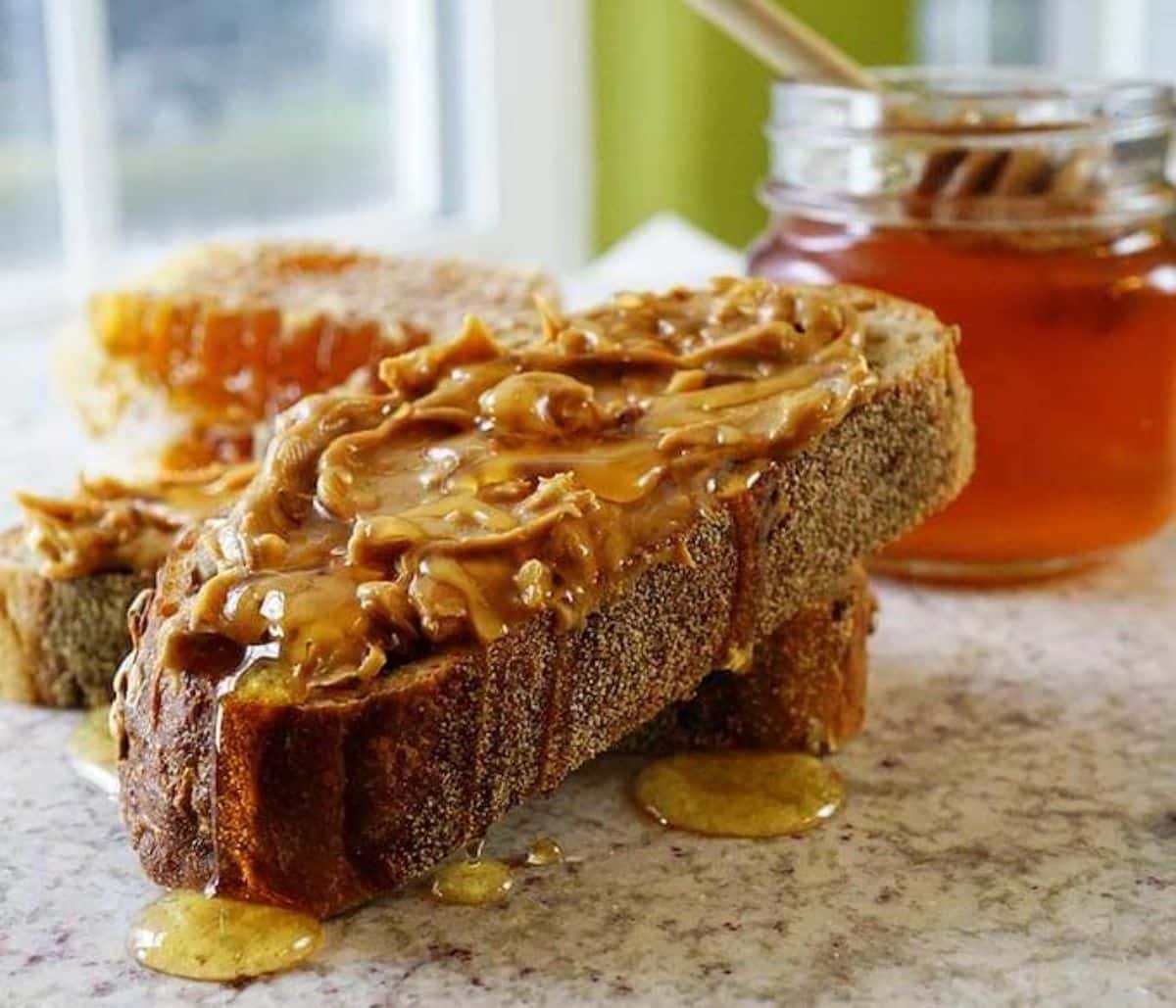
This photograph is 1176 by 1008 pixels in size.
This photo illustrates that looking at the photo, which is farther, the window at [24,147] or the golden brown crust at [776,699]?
the window at [24,147]

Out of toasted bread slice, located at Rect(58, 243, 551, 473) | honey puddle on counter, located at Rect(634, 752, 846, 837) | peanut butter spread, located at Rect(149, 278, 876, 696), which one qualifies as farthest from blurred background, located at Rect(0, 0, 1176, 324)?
honey puddle on counter, located at Rect(634, 752, 846, 837)

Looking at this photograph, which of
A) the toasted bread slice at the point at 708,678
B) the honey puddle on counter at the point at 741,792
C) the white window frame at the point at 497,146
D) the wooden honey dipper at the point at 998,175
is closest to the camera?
the honey puddle on counter at the point at 741,792

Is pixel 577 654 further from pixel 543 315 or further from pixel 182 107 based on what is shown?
pixel 182 107

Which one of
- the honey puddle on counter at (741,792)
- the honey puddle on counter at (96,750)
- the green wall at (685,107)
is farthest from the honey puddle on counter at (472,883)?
the green wall at (685,107)

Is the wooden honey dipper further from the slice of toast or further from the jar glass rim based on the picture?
the slice of toast

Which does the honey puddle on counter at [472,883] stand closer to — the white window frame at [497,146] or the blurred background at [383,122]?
the blurred background at [383,122]

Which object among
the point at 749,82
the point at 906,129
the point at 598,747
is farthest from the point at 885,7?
the point at 598,747

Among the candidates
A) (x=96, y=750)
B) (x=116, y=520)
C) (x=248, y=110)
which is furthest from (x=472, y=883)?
(x=248, y=110)
